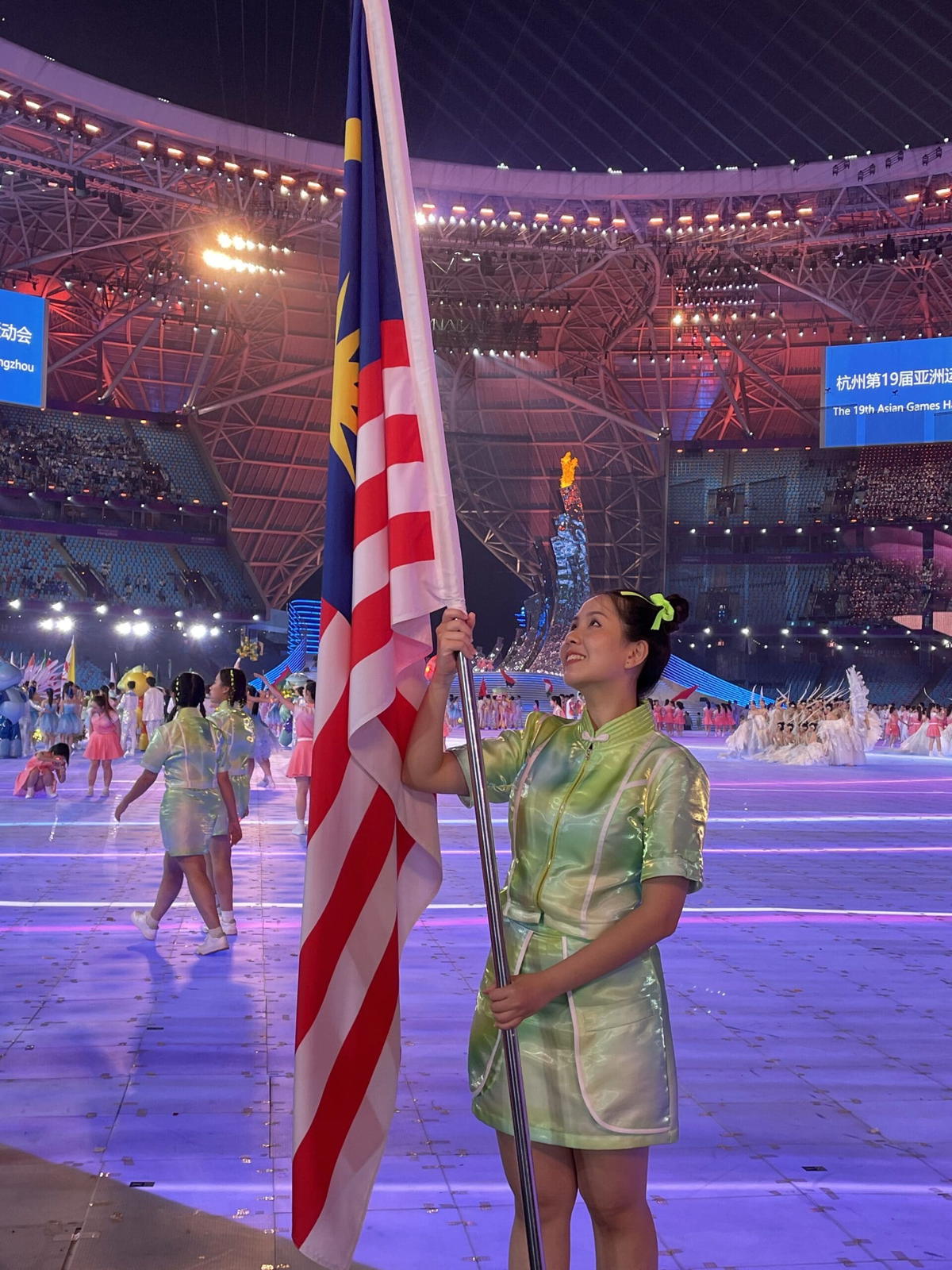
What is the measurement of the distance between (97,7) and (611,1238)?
33459mm

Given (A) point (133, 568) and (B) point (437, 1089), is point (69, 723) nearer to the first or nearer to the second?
(B) point (437, 1089)

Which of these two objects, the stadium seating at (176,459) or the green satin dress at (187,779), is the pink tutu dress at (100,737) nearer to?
the green satin dress at (187,779)

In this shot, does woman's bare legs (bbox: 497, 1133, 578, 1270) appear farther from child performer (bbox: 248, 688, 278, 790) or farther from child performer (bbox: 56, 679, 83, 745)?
child performer (bbox: 56, 679, 83, 745)

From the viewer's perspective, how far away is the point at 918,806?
16516 millimetres

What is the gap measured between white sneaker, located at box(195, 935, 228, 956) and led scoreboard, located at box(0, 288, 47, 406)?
30812 millimetres

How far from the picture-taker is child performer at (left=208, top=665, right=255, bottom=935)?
7146 mm

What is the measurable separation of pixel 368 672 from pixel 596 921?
69cm

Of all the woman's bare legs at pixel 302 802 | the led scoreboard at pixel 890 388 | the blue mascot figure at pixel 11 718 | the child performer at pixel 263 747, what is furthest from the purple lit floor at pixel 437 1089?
the led scoreboard at pixel 890 388

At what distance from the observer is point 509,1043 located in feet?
7.39

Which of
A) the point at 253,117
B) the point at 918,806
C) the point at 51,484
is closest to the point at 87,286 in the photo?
the point at 51,484

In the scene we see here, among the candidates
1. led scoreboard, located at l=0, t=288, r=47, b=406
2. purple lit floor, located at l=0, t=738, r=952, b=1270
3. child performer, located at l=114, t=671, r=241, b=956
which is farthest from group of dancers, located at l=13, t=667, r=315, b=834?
led scoreboard, located at l=0, t=288, r=47, b=406

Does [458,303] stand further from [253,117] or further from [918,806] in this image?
[918,806]

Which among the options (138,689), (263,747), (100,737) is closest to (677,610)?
(100,737)

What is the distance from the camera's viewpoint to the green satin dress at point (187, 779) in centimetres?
673
